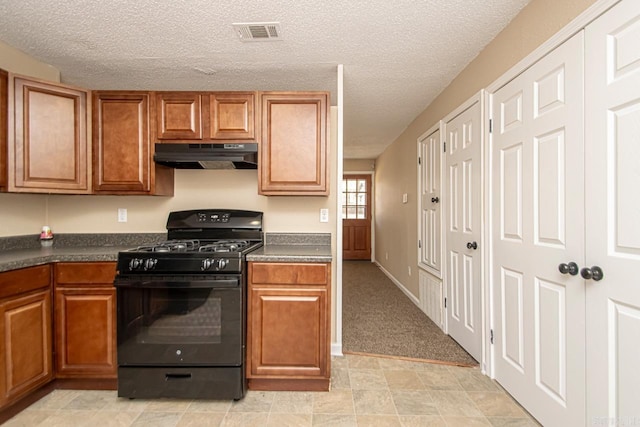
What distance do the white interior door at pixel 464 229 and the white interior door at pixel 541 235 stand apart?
19cm

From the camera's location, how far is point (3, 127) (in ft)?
6.34

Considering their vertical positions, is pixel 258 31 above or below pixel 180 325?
above

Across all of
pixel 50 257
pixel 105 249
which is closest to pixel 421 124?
pixel 105 249

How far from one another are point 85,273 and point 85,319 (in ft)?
1.02

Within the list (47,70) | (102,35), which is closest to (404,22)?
(102,35)

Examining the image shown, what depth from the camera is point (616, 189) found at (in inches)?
48.6

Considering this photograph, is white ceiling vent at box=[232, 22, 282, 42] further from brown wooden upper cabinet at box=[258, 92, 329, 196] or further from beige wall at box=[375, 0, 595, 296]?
beige wall at box=[375, 0, 595, 296]

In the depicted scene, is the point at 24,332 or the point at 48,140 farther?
the point at 48,140

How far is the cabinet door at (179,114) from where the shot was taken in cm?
229

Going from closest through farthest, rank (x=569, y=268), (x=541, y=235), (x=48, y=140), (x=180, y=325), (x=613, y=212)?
(x=613, y=212), (x=569, y=268), (x=541, y=235), (x=180, y=325), (x=48, y=140)

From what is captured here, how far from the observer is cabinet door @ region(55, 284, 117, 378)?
78.0 inches

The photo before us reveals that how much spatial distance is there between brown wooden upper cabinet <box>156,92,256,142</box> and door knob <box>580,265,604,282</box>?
214 centimetres

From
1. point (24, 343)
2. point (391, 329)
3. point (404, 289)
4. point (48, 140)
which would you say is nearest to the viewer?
point (24, 343)

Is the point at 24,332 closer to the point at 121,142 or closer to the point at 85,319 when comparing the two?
the point at 85,319
